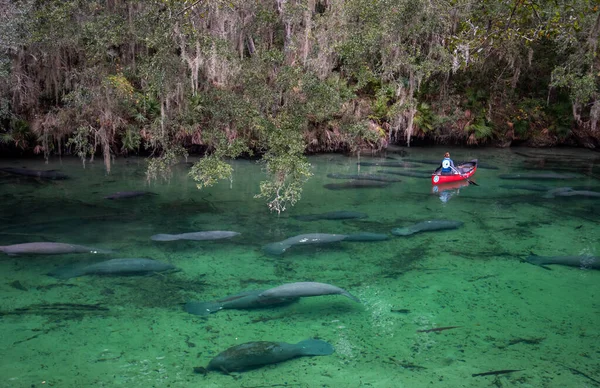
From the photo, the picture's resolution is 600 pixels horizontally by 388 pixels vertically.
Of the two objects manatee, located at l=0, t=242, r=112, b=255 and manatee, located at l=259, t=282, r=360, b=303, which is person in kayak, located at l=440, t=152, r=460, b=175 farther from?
manatee, located at l=0, t=242, r=112, b=255

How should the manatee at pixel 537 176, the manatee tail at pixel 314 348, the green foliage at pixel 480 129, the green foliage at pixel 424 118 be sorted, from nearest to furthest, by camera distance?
the manatee tail at pixel 314 348
the manatee at pixel 537 176
the green foliage at pixel 424 118
the green foliage at pixel 480 129

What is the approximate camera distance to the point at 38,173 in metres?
15.1

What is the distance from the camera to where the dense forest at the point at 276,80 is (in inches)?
462

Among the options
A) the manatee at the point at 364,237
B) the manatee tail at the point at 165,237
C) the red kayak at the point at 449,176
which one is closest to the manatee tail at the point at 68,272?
the manatee tail at the point at 165,237

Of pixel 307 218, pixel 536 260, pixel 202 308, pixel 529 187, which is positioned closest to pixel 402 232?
pixel 307 218

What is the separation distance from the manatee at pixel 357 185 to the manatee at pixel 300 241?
18.7 ft

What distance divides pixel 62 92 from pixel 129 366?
15.1 meters

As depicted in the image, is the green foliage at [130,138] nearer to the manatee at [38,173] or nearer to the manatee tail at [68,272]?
the manatee at [38,173]

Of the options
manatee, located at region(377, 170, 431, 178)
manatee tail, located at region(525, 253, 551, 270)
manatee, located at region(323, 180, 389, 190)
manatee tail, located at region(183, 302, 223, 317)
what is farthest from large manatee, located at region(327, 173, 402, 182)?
manatee tail, located at region(183, 302, 223, 317)

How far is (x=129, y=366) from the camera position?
5395 millimetres

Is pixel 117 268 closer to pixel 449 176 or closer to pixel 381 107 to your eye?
pixel 449 176

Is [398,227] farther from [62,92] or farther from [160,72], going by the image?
[62,92]

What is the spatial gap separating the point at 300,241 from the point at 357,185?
6439mm

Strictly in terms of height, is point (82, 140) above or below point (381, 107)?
below
